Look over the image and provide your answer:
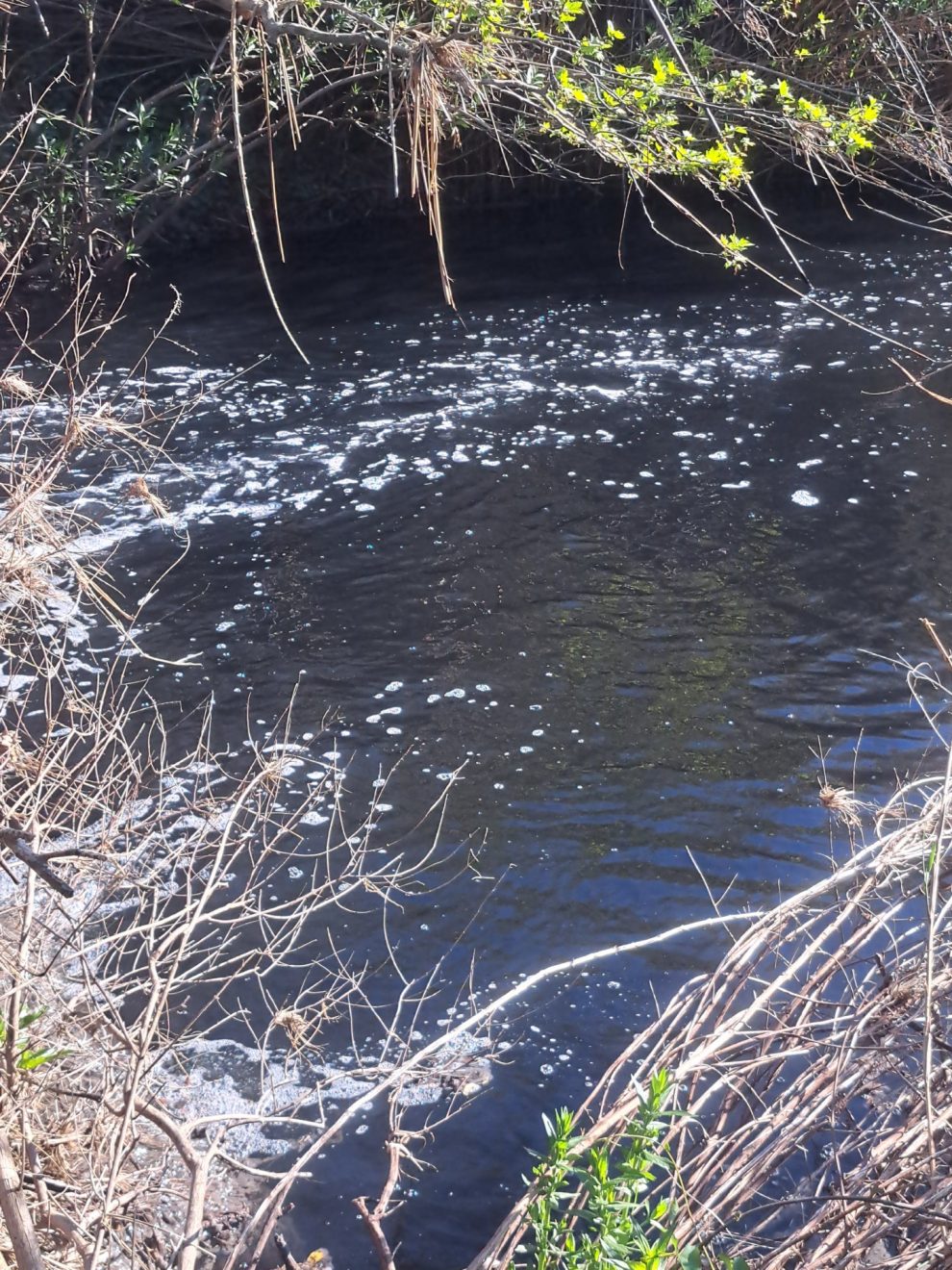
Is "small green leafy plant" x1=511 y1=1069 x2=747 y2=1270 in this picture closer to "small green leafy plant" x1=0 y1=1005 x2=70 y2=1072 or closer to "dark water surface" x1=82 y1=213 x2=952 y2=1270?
"small green leafy plant" x1=0 y1=1005 x2=70 y2=1072

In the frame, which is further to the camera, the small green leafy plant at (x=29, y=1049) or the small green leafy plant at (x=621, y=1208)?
the small green leafy plant at (x=29, y=1049)

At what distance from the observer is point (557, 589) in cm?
693

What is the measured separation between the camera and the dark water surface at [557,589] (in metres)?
4.59

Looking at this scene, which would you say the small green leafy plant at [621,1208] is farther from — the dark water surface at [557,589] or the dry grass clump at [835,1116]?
the dark water surface at [557,589]

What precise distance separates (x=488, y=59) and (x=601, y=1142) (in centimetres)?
391

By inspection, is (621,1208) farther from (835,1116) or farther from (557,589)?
→ (557,589)

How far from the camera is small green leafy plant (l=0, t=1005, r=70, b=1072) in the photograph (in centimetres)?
280

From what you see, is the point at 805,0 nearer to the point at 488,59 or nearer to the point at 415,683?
the point at 488,59

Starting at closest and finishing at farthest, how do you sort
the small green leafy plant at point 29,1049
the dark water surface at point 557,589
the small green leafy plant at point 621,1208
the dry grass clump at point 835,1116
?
the small green leafy plant at point 621,1208
the dry grass clump at point 835,1116
the small green leafy plant at point 29,1049
the dark water surface at point 557,589

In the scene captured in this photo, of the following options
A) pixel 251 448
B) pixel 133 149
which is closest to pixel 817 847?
pixel 251 448

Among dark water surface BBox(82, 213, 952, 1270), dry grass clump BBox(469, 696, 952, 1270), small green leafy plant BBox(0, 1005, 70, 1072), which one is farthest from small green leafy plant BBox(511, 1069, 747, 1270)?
dark water surface BBox(82, 213, 952, 1270)

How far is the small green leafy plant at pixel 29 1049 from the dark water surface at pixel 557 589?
3.37ft

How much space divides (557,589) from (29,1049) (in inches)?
176

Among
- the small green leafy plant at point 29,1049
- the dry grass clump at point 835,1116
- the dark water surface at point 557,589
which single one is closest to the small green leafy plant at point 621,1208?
the dry grass clump at point 835,1116
